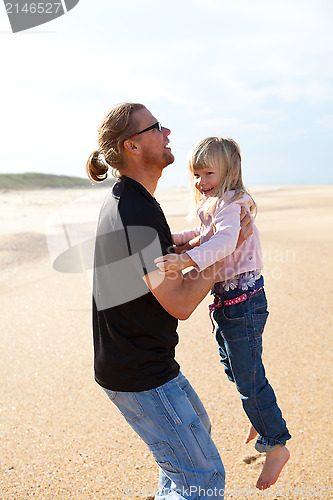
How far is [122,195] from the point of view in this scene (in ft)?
8.45

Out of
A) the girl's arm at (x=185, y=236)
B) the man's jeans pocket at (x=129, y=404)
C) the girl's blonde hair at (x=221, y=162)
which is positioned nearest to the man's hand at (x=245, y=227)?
the girl's blonde hair at (x=221, y=162)

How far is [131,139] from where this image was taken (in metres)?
2.75

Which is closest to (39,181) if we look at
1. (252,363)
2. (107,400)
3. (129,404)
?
(107,400)

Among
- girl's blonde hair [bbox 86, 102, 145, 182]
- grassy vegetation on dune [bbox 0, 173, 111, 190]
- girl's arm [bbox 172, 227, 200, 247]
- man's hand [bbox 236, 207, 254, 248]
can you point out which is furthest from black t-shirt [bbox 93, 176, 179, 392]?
grassy vegetation on dune [bbox 0, 173, 111, 190]

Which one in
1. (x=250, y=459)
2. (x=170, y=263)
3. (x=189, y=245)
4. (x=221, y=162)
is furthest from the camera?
(x=250, y=459)

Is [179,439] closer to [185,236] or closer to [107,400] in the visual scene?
[185,236]

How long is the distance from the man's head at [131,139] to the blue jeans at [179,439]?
118cm

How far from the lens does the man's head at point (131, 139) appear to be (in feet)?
9.07

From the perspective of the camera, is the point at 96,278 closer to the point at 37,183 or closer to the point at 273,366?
the point at 273,366

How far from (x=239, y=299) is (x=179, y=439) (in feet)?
3.26

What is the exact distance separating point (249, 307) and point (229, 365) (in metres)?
0.49

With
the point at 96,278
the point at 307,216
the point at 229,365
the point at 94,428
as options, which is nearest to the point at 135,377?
the point at 96,278

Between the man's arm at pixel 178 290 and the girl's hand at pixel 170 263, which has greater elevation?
the girl's hand at pixel 170 263

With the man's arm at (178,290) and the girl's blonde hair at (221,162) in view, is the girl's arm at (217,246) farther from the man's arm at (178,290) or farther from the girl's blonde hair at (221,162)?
the girl's blonde hair at (221,162)
